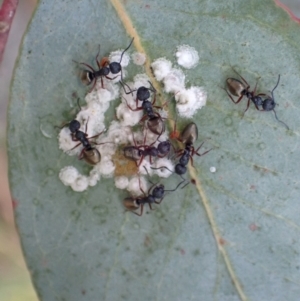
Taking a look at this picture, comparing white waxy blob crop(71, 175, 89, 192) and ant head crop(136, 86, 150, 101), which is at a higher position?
ant head crop(136, 86, 150, 101)

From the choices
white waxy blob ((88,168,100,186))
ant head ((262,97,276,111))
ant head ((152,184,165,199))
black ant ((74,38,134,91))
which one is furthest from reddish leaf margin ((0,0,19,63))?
ant head ((262,97,276,111))

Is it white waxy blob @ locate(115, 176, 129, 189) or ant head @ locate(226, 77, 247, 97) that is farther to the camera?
white waxy blob @ locate(115, 176, 129, 189)

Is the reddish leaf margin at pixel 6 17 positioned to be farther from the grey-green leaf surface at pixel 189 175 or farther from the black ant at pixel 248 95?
the black ant at pixel 248 95

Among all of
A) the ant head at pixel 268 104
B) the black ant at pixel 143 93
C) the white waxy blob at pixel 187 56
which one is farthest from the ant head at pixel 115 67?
the ant head at pixel 268 104

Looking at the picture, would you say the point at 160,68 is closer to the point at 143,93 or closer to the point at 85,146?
the point at 143,93

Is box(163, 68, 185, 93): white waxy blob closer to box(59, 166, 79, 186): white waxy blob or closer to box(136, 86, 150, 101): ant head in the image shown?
box(136, 86, 150, 101): ant head

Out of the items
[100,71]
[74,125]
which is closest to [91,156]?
[74,125]

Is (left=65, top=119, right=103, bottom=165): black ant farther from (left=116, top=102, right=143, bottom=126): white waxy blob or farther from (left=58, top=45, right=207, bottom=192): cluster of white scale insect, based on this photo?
(left=116, top=102, right=143, bottom=126): white waxy blob

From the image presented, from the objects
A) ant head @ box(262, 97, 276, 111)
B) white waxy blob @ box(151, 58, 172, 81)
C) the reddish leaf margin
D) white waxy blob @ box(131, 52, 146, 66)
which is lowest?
ant head @ box(262, 97, 276, 111)
